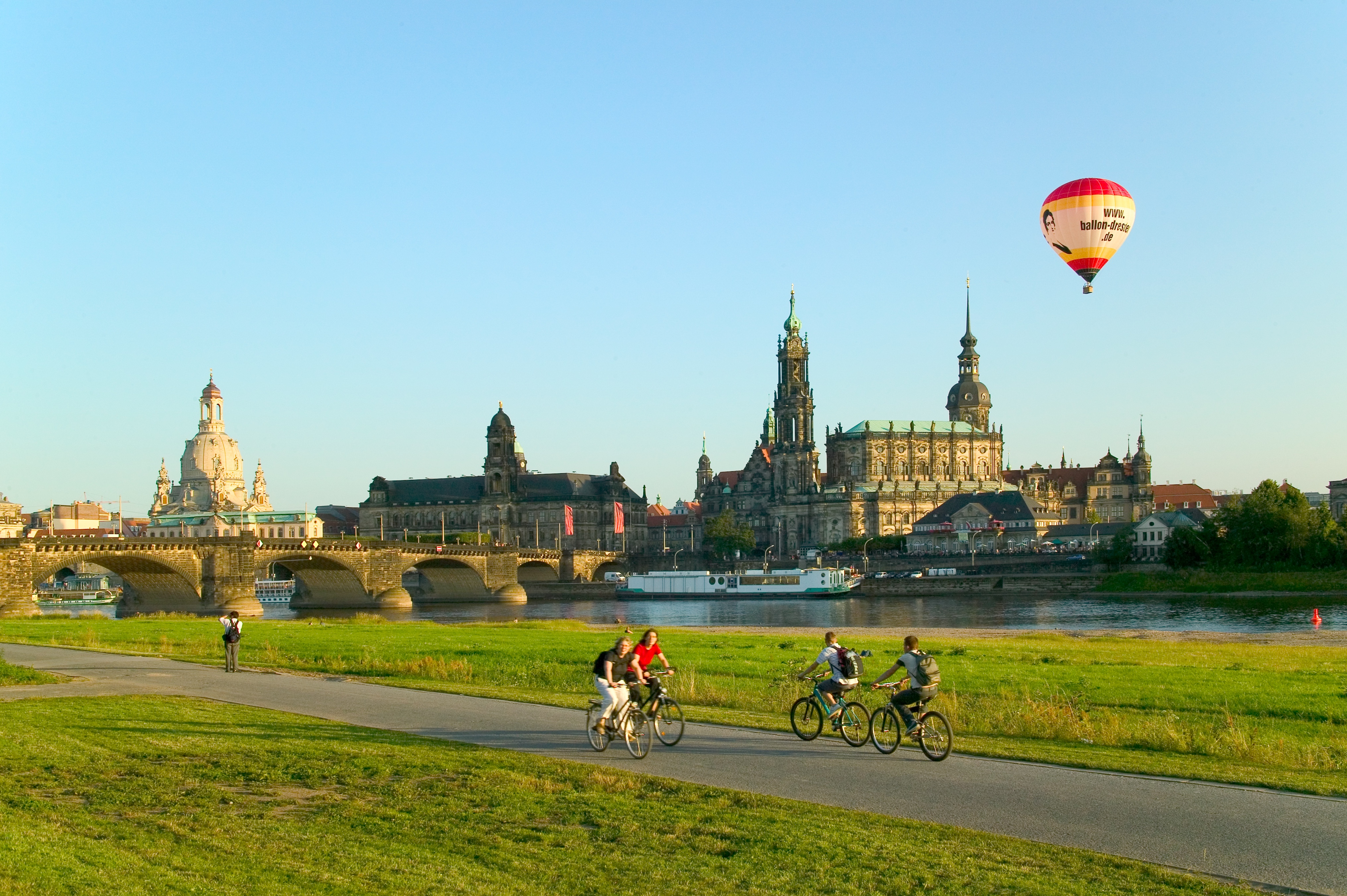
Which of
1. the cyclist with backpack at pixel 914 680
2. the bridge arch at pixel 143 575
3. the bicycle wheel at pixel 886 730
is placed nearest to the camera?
the cyclist with backpack at pixel 914 680

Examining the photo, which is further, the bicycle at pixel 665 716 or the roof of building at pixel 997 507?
the roof of building at pixel 997 507

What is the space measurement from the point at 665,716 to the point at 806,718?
2.08 m

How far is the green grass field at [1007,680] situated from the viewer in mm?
Result: 18531

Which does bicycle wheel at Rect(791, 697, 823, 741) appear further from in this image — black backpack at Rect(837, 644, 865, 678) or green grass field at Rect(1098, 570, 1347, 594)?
green grass field at Rect(1098, 570, 1347, 594)

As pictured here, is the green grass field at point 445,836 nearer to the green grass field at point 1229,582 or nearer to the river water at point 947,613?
the river water at point 947,613

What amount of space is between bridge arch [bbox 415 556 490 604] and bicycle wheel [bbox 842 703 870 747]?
101772 millimetres

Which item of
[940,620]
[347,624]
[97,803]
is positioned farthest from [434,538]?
[97,803]

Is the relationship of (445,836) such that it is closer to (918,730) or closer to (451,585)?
(918,730)

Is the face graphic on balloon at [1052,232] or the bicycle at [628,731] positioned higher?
the face graphic on balloon at [1052,232]

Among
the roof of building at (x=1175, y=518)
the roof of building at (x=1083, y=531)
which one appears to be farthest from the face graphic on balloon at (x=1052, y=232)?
the roof of building at (x=1083, y=531)

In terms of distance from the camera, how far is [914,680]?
57.1ft

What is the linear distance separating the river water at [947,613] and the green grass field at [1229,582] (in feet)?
9.25

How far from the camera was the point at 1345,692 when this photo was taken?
2694cm

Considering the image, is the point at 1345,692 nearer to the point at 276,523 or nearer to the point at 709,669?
the point at 709,669
